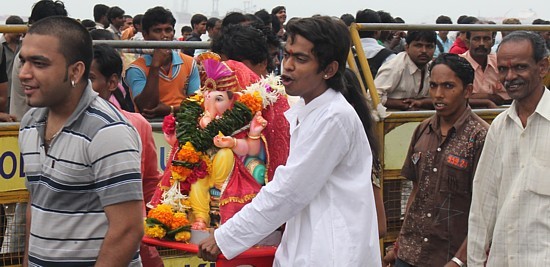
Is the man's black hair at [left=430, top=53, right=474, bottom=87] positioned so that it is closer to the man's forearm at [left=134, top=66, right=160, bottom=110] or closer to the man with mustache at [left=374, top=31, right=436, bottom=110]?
the man with mustache at [left=374, top=31, right=436, bottom=110]

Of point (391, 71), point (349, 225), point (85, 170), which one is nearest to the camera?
point (85, 170)

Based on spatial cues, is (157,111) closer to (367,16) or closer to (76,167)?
(76,167)

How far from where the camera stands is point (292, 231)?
427 centimetres

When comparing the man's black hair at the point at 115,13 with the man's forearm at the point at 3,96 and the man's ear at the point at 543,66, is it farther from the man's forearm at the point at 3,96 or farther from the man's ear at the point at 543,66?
the man's ear at the point at 543,66

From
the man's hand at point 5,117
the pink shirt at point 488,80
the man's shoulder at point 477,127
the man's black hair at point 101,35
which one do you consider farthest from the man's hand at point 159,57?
the pink shirt at point 488,80

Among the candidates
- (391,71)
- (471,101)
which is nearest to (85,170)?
(391,71)

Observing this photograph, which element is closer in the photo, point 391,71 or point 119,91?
point 119,91

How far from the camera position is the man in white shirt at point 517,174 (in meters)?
4.51

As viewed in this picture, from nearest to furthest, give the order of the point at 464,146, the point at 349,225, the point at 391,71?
the point at 349,225
the point at 464,146
the point at 391,71

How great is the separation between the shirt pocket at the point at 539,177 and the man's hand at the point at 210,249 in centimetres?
143

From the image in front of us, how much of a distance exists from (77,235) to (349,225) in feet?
3.69

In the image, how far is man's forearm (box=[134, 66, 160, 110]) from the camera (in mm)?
7141

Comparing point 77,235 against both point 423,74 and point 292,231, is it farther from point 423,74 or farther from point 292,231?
point 423,74

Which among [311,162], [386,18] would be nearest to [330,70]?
[311,162]
